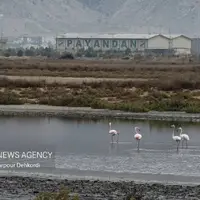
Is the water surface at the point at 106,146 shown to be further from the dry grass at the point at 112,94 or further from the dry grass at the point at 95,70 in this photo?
the dry grass at the point at 95,70

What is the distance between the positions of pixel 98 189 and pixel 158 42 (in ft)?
451

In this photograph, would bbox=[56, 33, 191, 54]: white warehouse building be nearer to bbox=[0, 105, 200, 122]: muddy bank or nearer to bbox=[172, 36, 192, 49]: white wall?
bbox=[172, 36, 192, 49]: white wall

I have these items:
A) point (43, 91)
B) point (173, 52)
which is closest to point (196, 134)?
point (43, 91)

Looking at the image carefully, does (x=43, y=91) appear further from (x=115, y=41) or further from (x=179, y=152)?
(x=115, y=41)

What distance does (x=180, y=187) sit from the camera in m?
16.5

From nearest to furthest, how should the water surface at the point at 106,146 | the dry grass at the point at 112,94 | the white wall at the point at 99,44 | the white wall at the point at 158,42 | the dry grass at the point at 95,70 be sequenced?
the water surface at the point at 106,146 → the dry grass at the point at 112,94 → the dry grass at the point at 95,70 → the white wall at the point at 158,42 → the white wall at the point at 99,44

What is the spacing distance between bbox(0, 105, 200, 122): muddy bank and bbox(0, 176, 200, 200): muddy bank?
15.7 metres

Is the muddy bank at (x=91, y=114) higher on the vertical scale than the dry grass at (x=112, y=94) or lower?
lower

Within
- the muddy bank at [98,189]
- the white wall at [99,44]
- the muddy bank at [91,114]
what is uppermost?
the white wall at [99,44]

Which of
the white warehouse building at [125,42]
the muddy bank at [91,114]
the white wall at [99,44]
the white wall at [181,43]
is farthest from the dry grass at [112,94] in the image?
the white wall at [99,44]

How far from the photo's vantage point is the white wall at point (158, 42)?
15062cm

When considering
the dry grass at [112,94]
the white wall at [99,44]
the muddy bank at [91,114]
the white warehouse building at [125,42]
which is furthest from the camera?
the white wall at [99,44]

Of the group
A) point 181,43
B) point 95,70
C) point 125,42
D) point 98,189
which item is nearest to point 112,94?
point 98,189

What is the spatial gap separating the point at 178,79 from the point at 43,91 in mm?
10165
